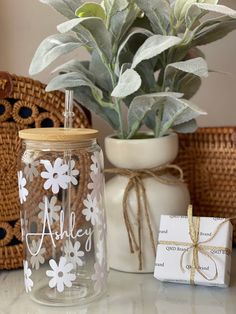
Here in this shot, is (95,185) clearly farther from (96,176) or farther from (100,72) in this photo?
(100,72)

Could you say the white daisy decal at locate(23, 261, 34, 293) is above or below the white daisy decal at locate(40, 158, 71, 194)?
below

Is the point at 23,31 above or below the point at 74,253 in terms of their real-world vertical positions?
above

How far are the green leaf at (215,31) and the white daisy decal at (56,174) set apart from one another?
273mm

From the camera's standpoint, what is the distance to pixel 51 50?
76 centimetres

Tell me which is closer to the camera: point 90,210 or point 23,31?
point 90,210

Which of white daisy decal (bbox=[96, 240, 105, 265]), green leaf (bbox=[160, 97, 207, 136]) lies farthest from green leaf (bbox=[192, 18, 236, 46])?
white daisy decal (bbox=[96, 240, 105, 265])

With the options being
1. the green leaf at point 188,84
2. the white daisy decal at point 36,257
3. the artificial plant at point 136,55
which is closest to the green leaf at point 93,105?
the artificial plant at point 136,55

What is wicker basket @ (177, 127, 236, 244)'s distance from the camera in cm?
91

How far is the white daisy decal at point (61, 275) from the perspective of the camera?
731 mm

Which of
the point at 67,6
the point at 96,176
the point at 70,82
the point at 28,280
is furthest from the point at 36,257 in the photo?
the point at 67,6

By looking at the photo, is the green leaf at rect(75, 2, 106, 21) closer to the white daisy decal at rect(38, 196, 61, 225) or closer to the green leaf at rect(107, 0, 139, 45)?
the green leaf at rect(107, 0, 139, 45)

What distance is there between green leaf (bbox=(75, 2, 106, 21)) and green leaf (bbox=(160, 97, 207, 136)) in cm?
14

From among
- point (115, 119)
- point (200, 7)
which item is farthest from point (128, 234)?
point (200, 7)

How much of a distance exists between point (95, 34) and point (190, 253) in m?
0.32
